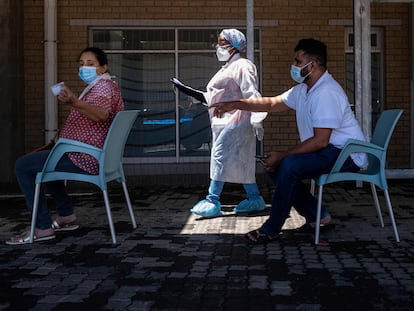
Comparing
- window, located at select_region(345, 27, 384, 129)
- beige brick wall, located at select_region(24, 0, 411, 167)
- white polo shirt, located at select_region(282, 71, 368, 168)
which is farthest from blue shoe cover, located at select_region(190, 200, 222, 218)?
window, located at select_region(345, 27, 384, 129)

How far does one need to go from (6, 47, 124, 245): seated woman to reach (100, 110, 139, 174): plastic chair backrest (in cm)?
11

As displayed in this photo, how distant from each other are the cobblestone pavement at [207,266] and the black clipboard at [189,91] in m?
1.18

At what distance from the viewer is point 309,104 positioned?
197 inches

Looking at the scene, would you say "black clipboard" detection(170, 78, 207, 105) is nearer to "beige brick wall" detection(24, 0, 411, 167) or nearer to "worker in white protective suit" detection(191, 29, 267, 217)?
"worker in white protective suit" detection(191, 29, 267, 217)

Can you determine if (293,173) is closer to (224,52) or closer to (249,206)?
(249,206)

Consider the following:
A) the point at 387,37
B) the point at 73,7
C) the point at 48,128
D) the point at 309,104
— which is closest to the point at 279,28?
the point at 387,37

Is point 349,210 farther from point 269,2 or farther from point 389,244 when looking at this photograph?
point 269,2

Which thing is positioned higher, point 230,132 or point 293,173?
point 230,132

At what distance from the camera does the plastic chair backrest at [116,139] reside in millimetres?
5008

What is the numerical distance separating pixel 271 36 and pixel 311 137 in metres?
5.43

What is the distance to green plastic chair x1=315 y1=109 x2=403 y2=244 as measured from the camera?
4.89 metres

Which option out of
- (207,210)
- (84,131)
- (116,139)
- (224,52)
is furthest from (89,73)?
(207,210)

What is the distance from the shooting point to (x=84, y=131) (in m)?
5.23

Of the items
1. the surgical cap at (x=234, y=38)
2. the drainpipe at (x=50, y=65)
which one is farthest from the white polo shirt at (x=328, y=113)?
the drainpipe at (x=50, y=65)
